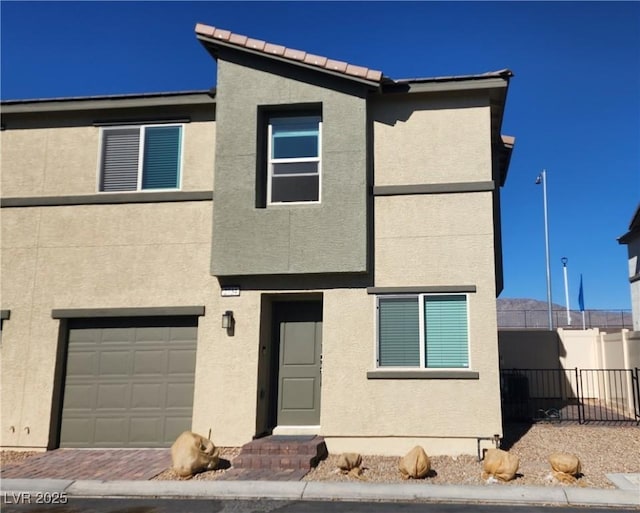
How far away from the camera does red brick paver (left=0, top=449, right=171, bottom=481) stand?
8617 millimetres

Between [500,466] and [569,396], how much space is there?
36.2 feet

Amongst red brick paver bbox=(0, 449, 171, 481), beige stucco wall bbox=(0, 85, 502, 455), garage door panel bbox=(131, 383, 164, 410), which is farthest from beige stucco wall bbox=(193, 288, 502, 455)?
red brick paver bbox=(0, 449, 171, 481)

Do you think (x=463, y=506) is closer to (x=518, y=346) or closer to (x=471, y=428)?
(x=471, y=428)

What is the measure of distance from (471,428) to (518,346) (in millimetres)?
10006

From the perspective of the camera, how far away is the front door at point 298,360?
1041cm

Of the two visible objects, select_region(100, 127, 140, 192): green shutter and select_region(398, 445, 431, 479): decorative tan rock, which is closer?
select_region(398, 445, 431, 479): decorative tan rock

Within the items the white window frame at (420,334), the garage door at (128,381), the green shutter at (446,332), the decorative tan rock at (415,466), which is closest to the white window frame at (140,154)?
the garage door at (128,381)

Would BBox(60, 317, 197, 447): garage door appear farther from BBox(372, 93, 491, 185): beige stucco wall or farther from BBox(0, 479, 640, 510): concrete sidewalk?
BBox(372, 93, 491, 185): beige stucco wall

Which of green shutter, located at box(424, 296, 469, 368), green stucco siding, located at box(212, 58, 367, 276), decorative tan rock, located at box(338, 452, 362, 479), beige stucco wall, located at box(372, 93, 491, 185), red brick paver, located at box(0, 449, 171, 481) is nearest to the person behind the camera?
decorative tan rock, located at box(338, 452, 362, 479)

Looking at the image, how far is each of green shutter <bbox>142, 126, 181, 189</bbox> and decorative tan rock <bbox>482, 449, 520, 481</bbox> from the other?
737 centimetres

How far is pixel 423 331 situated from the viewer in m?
9.90

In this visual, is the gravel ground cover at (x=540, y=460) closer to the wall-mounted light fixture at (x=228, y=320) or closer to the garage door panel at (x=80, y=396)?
the wall-mounted light fixture at (x=228, y=320)

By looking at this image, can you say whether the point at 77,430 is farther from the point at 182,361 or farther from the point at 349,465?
the point at 349,465

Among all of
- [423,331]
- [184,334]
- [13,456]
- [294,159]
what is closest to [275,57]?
[294,159]
